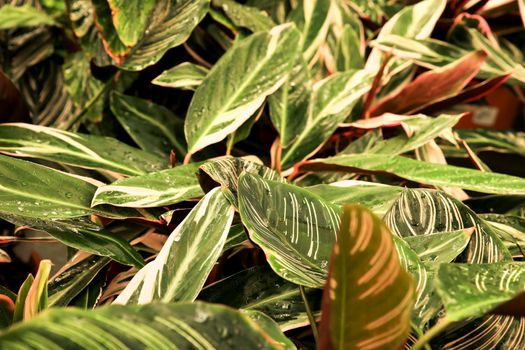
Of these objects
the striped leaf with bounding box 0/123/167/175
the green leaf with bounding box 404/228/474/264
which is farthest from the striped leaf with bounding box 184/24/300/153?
the green leaf with bounding box 404/228/474/264

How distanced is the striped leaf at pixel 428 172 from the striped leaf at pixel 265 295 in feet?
0.71

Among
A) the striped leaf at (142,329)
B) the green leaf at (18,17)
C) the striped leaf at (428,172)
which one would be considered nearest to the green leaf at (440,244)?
the striped leaf at (428,172)

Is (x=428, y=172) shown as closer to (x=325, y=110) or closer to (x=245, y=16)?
(x=325, y=110)

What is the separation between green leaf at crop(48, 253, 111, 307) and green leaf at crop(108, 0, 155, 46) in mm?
381

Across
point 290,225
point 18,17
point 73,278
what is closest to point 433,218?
point 290,225

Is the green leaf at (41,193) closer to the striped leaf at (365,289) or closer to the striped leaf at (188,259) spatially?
the striped leaf at (188,259)

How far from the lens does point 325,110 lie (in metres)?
0.98

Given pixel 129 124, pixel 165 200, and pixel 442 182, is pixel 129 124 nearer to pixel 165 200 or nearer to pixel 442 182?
pixel 165 200

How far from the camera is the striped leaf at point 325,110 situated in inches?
37.3

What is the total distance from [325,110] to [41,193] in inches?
18.9

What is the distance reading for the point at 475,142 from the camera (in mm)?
1174

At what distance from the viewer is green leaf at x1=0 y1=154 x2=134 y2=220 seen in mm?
646

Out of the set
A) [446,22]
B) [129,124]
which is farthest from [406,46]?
[129,124]

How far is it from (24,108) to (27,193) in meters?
0.33
